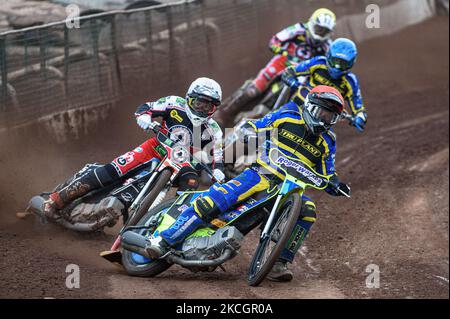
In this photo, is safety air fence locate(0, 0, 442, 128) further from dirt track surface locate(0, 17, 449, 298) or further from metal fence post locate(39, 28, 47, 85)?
dirt track surface locate(0, 17, 449, 298)

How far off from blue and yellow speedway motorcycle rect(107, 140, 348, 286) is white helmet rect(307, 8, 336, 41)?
573 centimetres

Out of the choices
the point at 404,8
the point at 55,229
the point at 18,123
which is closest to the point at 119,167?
the point at 55,229

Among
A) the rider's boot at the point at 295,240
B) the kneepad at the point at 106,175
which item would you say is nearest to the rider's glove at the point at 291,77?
the kneepad at the point at 106,175

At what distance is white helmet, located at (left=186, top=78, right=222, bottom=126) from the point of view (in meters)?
9.64

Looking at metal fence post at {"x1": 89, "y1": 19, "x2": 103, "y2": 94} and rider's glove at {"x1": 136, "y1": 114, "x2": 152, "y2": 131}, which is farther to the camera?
metal fence post at {"x1": 89, "y1": 19, "x2": 103, "y2": 94}

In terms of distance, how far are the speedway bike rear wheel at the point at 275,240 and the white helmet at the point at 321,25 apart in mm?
6315

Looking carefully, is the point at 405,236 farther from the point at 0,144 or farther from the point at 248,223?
the point at 0,144

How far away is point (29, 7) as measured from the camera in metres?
17.2

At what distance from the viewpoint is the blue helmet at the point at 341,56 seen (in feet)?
40.7

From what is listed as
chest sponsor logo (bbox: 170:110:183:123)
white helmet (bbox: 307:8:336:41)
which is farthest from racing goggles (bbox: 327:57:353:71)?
chest sponsor logo (bbox: 170:110:183:123)

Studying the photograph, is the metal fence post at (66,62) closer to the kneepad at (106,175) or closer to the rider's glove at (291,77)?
the rider's glove at (291,77)

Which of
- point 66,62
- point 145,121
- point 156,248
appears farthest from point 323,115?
point 66,62
